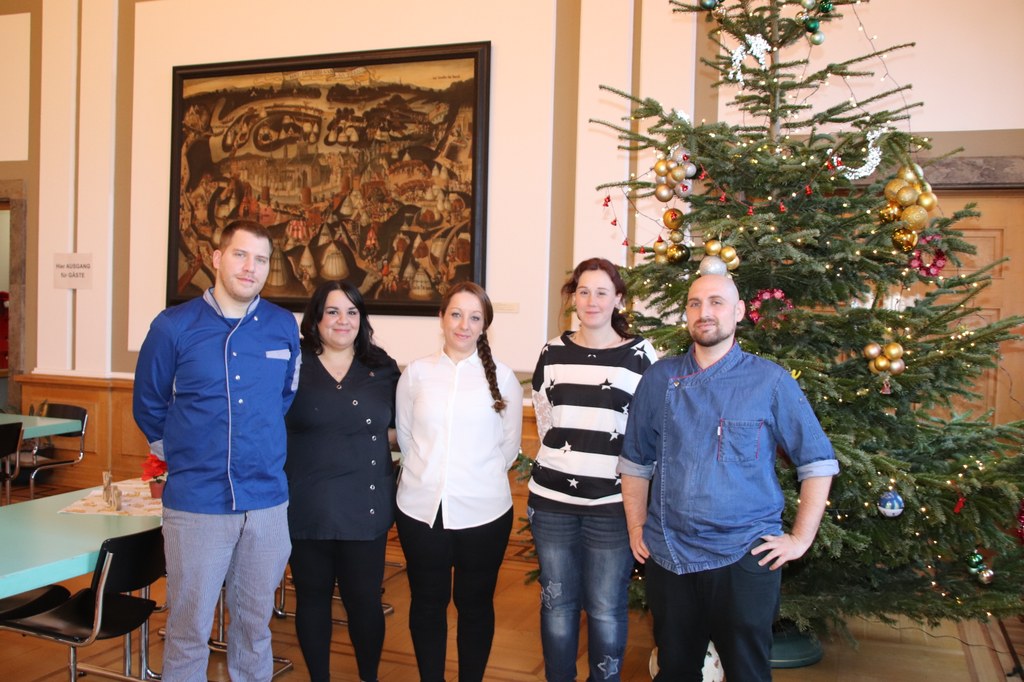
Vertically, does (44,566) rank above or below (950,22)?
below

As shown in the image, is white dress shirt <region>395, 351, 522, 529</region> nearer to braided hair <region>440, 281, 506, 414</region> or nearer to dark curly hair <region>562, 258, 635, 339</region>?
braided hair <region>440, 281, 506, 414</region>

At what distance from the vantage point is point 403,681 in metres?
3.63

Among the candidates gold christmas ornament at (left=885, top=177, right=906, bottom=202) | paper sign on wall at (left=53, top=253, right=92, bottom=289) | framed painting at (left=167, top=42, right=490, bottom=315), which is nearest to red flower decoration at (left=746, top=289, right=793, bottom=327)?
gold christmas ornament at (left=885, top=177, right=906, bottom=202)

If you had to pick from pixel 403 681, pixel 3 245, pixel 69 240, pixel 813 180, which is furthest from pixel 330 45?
pixel 3 245

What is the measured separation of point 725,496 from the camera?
2.46m

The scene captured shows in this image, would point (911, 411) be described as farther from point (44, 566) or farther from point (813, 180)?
point (44, 566)

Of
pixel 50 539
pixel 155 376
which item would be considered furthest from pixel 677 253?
pixel 50 539

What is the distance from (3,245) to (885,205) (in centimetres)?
1236

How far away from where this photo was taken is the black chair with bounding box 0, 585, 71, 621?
3121mm

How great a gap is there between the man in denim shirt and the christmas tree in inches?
27.7

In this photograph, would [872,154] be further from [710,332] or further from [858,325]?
[710,332]

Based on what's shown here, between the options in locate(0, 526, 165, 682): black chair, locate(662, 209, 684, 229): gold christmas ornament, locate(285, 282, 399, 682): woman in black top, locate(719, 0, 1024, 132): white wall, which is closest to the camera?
locate(0, 526, 165, 682): black chair

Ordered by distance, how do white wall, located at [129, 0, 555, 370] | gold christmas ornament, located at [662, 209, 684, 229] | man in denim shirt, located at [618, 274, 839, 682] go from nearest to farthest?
man in denim shirt, located at [618, 274, 839, 682]
gold christmas ornament, located at [662, 209, 684, 229]
white wall, located at [129, 0, 555, 370]

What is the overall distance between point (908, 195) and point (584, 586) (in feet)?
6.13
